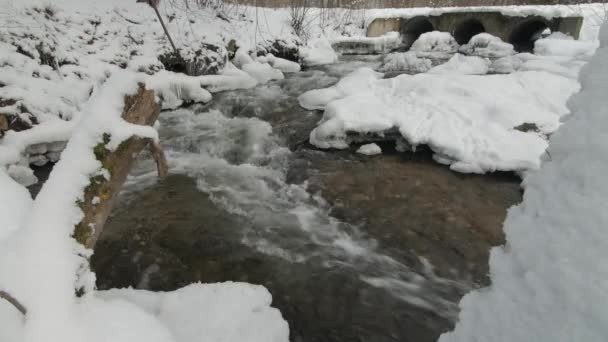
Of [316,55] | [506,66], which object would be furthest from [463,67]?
[316,55]

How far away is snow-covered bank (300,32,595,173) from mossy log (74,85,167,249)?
3861 mm

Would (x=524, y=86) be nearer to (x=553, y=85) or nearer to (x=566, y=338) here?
(x=553, y=85)

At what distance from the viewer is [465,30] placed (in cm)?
1678

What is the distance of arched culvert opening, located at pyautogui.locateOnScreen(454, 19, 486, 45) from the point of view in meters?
16.2

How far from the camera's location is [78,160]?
4.58ft

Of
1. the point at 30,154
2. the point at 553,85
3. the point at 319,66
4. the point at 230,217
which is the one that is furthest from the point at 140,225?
the point at 319,66

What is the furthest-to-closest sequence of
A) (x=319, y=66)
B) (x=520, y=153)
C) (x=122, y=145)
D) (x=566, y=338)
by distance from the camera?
(x=319, y=66), (x=520, y=153), (x=122, y=145), (x=566, y=338)

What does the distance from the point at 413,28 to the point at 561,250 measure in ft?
63.5

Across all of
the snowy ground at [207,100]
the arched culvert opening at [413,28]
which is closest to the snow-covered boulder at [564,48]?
the snowy ground at [207,100]

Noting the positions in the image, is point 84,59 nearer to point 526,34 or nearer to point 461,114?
point 461,114

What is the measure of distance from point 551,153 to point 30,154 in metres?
5.53

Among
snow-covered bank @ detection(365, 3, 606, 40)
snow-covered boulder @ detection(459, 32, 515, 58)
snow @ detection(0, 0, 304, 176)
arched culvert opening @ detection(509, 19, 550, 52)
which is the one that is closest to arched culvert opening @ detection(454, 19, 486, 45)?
snow-covered bank @ detection(365, 3, 606, 40)

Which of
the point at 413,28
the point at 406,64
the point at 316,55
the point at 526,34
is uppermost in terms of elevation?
the point at 413,28

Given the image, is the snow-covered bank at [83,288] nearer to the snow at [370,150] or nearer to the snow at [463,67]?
the snow at [370,150]
